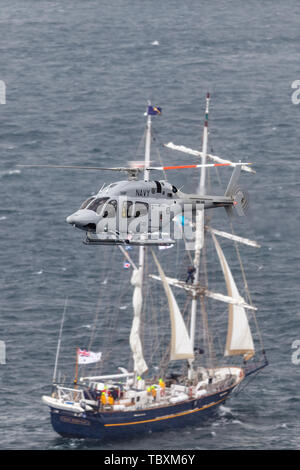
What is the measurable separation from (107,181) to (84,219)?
85100 millimetres

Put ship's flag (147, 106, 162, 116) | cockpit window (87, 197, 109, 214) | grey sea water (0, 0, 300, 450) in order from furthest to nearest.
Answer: grey sea water (0, 0, 300, 450)
ship's flag (147, 106, 162, 116)
cockpit window (87, 197, 109, 214)

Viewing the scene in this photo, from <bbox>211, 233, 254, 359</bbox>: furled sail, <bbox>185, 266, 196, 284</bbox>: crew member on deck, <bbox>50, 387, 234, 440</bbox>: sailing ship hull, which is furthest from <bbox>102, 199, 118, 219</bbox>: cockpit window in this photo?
<bbox>211, 233, 254, 359</bbox>: furled sail

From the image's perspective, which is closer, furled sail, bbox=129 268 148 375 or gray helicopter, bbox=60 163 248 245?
gray helicopter, bbox=60 163 248 245

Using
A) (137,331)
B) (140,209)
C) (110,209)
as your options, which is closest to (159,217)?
(140,209)

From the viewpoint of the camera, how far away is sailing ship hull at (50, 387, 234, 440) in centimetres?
10162

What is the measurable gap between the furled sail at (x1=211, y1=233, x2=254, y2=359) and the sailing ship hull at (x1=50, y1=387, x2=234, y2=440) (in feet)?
18.0

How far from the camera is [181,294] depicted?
13250cm

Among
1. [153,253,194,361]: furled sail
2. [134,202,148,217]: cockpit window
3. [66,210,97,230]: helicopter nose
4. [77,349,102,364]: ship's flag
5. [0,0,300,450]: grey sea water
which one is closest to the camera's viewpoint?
[66,210,97,230]: helicopter nose

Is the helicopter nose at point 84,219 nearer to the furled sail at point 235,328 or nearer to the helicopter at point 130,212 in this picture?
the helicopter at point 130,212

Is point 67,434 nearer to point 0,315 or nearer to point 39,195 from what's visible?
point 0,315

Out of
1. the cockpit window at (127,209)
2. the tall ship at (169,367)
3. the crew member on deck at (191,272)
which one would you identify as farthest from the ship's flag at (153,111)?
the cockpit window at (127,209)

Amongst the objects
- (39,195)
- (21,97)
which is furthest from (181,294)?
(21,97)

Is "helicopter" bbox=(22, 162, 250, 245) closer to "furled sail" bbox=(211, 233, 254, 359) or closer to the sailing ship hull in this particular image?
the sailing ship hull

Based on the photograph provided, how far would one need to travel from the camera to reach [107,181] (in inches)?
5955
